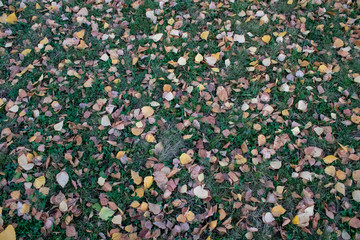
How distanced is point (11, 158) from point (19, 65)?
116 centimetres

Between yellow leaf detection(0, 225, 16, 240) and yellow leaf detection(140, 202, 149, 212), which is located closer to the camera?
yellow leaf detection(0, 225, 16, 240)

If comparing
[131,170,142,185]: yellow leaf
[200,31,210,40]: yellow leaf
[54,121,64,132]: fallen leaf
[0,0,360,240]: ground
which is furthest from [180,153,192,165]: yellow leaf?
[200,31,210,40]: yellow leaf

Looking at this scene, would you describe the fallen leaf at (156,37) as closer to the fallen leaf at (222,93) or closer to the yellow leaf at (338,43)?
the fallen leaf at (222,93)

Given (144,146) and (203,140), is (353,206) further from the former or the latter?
(144,146)

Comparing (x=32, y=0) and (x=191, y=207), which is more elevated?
(x=32, y=0)

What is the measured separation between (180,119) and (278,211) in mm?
1185

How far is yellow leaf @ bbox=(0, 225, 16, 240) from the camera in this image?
2109 mm

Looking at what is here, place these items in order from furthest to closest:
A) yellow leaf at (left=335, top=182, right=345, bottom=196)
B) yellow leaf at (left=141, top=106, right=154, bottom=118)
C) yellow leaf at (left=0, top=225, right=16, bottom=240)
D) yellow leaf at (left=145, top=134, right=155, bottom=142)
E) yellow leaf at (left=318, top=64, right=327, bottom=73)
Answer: yellow leaf at (left=318, top=64, right=327, bottom=73) < yellow leaf at (left=141, top=106, right=154, bottom=118) < yellow leaf at (left=145, top=134, right=155, bottom=142) < yellow leaf at (left=335, top=182, right=345, bottom=196) < yellow leaf at (left=0, top=225, right=16, bottom=240)

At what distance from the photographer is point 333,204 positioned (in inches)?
90.0

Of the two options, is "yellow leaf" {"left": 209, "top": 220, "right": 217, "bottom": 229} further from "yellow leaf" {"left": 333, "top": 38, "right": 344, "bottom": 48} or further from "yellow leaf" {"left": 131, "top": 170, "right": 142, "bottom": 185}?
"yellow leaf" {"left": 333, "top": 38, "right": 344, "bottom": 48}

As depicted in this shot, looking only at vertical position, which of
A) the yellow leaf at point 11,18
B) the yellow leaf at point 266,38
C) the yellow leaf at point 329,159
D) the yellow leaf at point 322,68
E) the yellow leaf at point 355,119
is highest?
the yellow leaf at point 11,18

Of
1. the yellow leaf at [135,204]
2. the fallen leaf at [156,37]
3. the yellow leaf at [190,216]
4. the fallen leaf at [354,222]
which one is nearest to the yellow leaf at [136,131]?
the yellow leaf at [135,204]

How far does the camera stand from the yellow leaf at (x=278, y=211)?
2.25 metres

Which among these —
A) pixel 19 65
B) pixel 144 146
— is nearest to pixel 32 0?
pixel 19 65
